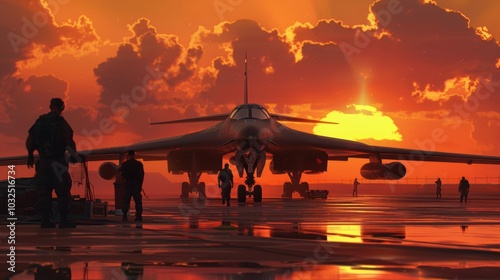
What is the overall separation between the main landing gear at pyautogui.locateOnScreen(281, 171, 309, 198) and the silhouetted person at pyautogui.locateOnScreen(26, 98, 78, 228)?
2900 cm

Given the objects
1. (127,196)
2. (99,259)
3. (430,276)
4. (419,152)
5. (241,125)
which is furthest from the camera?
(419,152)

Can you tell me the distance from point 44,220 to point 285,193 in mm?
31833

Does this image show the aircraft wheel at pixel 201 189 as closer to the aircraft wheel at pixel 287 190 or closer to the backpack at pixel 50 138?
the aircraft wheel at pixel 287 190

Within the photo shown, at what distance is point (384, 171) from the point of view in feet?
135

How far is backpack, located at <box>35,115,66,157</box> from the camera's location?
497 inches

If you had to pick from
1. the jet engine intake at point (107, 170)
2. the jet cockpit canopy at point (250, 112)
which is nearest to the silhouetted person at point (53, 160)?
the jet cockpit canopy at point (250, 112)

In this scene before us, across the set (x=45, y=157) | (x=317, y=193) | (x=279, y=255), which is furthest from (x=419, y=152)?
(x=279, y=255)

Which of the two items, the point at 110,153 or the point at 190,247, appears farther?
the point at 110,153

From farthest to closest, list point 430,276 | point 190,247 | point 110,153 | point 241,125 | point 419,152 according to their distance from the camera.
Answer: point 419,152, point 110,153, point 241,125, point 190,247, point 430,276

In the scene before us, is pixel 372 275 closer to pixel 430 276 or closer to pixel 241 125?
pixel 430 276

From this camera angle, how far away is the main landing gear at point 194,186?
4162cm

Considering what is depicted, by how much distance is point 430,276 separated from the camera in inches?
259

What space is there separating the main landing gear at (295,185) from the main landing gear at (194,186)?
4.01 m

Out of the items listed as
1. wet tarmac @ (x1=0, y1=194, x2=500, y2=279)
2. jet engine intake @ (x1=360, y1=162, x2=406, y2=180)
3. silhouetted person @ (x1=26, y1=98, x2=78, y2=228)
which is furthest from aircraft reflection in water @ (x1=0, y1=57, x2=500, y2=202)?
wet tarmac @ (x1=0, y1=194, x2=500, y2=279)
